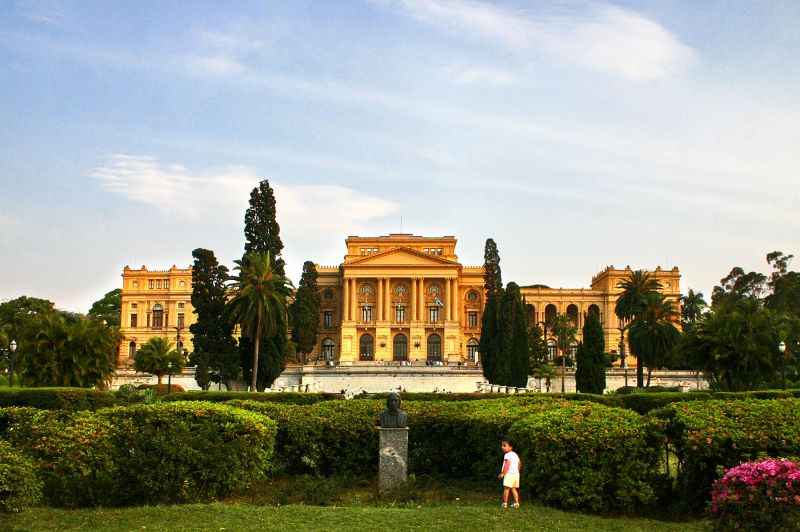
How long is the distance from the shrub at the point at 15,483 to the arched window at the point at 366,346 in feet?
241

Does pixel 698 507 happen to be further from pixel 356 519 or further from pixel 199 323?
pixel 199 323

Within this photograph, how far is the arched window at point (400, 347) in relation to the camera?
86.6m

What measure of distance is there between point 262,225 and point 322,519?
136 ft

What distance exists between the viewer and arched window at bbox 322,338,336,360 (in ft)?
297

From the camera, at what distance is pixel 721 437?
1376cm

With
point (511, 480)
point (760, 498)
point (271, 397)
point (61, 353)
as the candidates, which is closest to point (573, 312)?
point (61, 353)

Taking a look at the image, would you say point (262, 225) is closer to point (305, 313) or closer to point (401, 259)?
point (305, 313)

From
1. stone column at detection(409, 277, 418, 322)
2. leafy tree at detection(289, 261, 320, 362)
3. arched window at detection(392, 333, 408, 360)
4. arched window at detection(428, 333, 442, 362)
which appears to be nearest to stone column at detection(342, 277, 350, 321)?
arched window at detection(392, 333, 408, 360)

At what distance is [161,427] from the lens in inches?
602

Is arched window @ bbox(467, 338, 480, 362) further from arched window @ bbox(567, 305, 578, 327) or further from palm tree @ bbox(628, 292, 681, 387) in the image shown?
palm tree @ bbox(628, 292, 681, 387)

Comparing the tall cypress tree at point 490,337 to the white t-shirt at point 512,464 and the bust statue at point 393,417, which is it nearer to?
the bust statue at point 393,417

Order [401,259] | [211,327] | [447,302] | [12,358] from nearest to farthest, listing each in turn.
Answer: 1. [12,358]
2. [211,327]
3. [447,302]
4. [401,259]

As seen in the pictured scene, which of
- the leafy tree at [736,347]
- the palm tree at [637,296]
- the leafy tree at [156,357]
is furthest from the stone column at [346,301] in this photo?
the leafy tree at [736,347]

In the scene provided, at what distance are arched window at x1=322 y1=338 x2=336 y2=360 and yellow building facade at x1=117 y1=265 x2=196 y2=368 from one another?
13.8 m
